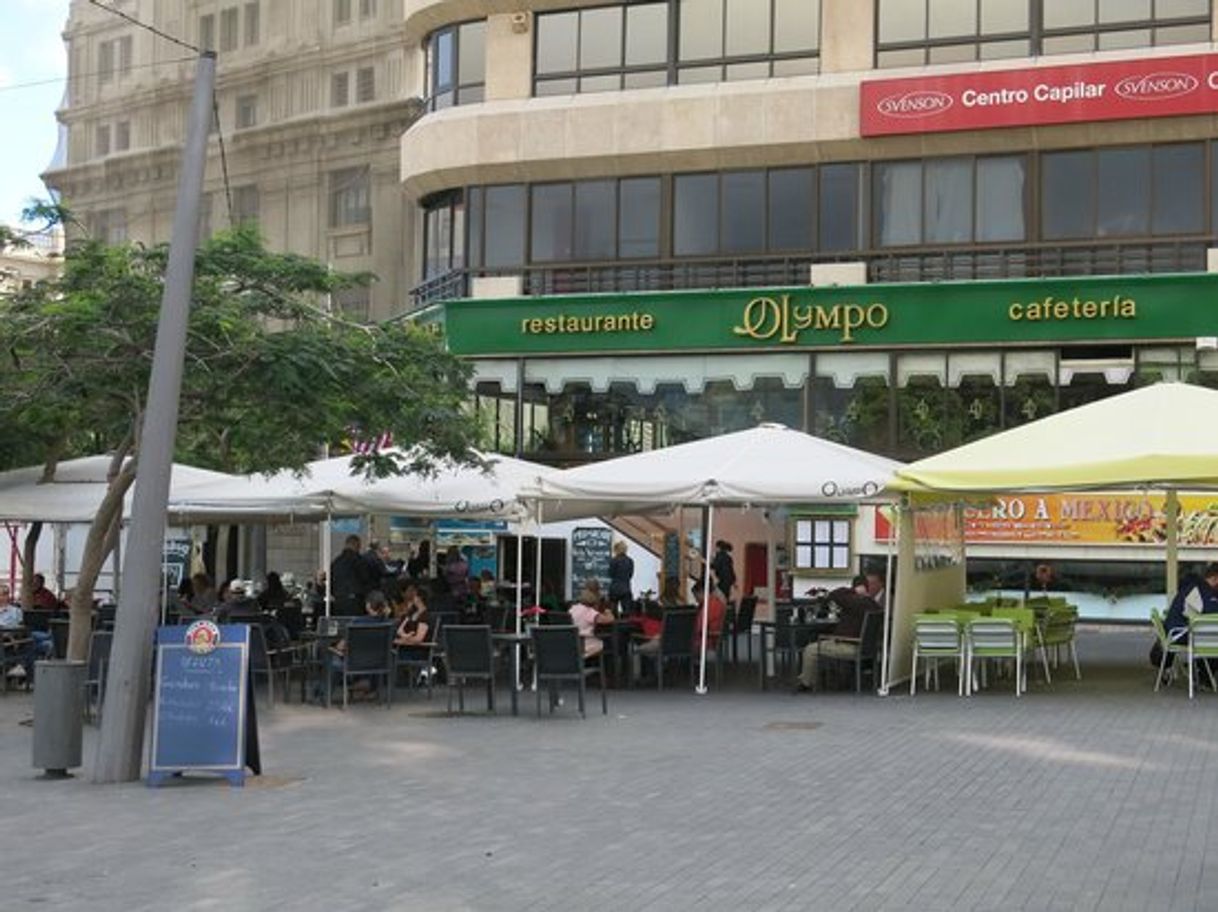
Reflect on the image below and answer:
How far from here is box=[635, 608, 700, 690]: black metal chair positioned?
18.8 m

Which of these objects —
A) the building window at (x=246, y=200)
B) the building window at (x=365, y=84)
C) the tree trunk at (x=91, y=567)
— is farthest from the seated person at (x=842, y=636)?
the building window at (x=246, y=200)

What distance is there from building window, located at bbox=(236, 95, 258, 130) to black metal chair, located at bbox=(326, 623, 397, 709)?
4174 centimetres

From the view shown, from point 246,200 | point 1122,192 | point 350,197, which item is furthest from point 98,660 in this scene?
point 246,200

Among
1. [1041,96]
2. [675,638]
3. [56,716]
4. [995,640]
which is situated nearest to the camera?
[56,716]

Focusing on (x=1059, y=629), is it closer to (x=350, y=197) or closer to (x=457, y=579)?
(x=457, y=579)

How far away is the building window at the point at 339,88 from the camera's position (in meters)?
53.1

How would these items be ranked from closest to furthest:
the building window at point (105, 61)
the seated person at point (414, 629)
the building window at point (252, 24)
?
the seated person at point (414, 629) → the building window at point (252, 24) → the building window at point (105, 61)

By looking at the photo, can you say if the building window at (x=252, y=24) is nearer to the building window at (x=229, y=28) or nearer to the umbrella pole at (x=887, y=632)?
the building window at (x=229, y=28)

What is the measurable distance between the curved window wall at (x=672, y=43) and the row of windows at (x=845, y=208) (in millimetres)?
2076

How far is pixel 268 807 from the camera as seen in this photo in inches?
432

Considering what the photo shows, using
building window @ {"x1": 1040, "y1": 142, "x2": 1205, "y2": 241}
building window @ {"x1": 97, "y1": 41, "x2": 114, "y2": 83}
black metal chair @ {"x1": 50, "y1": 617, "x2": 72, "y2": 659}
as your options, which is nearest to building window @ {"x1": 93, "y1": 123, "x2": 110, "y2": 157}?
building window @ {"x1": 97, "y1": 41, "x2": 114, "y2": 83}

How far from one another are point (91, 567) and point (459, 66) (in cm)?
2080

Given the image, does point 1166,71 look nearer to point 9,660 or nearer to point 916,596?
point 916,596

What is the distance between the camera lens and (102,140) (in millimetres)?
61719
